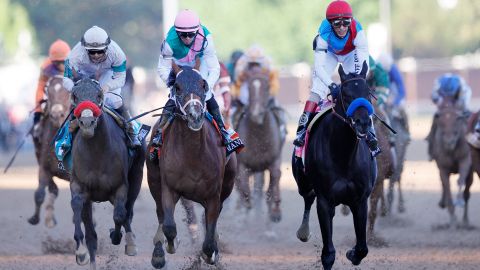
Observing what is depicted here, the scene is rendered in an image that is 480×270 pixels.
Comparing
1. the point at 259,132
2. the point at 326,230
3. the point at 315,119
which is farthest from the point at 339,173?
the point at 259,132

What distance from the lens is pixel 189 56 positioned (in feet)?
36.4

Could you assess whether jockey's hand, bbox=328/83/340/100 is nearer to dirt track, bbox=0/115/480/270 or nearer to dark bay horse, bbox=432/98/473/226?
dirt track, bbox=0/115/480/270

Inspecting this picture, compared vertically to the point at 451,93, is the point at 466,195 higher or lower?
lower

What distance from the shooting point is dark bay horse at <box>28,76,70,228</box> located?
14.4m

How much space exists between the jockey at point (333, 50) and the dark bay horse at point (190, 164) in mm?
935

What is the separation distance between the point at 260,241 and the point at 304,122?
13.3 ft

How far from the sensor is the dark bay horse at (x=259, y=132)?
52.7ft

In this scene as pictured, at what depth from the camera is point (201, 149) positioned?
10.3 m

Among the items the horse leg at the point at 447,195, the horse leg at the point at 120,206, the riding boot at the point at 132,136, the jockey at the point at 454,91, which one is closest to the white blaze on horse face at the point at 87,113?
the horse leg at the point at 120,206

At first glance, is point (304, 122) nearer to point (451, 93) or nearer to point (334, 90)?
point (334, 90)

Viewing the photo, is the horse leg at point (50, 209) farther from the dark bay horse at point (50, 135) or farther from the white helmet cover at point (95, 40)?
the white helmet cover at point (95, 40)

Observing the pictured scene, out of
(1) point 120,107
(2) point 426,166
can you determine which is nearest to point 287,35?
(2) point 426,166

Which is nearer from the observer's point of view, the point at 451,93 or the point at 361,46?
the point at 361,46

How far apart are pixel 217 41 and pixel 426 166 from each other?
97.2ft
